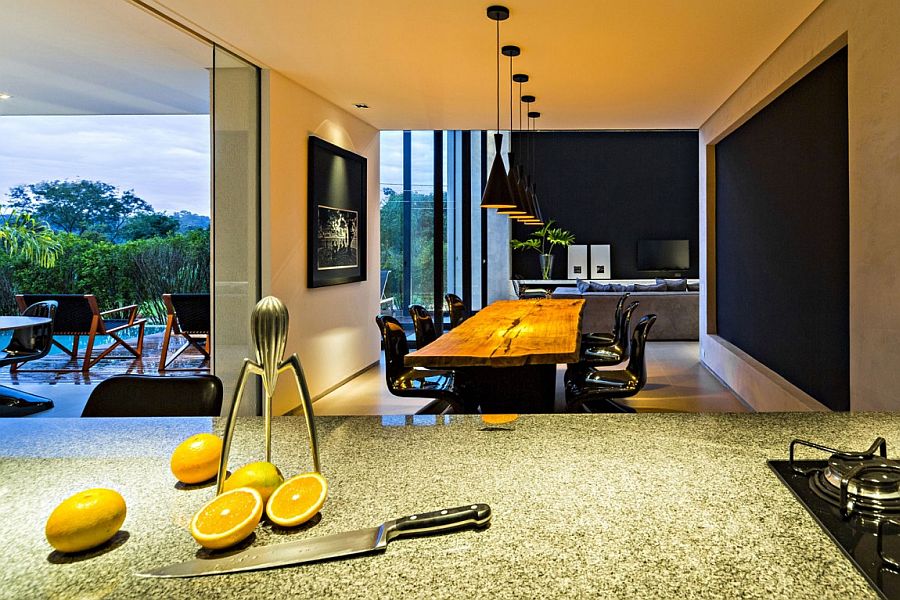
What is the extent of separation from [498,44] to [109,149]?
3.35 m

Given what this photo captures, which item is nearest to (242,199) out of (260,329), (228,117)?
(228,117)

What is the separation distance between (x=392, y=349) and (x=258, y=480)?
9.50 ft

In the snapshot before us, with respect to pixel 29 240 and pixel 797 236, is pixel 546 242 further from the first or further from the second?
pixel 29 240

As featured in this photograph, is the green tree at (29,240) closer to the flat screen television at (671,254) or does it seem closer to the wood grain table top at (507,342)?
the wood grain table top at (507,342)

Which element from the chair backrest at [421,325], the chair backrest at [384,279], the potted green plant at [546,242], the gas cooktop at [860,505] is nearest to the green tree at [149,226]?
the chair backrest at [421,325]

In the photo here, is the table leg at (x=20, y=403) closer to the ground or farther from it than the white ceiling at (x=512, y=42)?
closer to the ground

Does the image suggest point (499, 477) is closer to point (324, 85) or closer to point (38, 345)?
point (324, 85)

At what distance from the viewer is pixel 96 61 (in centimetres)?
470

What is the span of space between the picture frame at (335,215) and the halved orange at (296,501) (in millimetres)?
4738

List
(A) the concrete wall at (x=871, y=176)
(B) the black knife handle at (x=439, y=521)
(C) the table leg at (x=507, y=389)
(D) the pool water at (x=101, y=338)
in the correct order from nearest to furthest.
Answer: (B) the black knife handle at (x=439, y=521) → (A) the concrete wall at (x=871, y=176) → (C) the table leg at (x=507, y=389) → (D) the pool water at (x=101, y=338)

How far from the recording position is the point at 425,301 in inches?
347

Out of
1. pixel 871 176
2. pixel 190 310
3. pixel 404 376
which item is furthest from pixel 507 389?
pixel 190 310

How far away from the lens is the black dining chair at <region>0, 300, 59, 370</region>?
500cm

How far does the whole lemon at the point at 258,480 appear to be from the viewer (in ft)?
3.11
